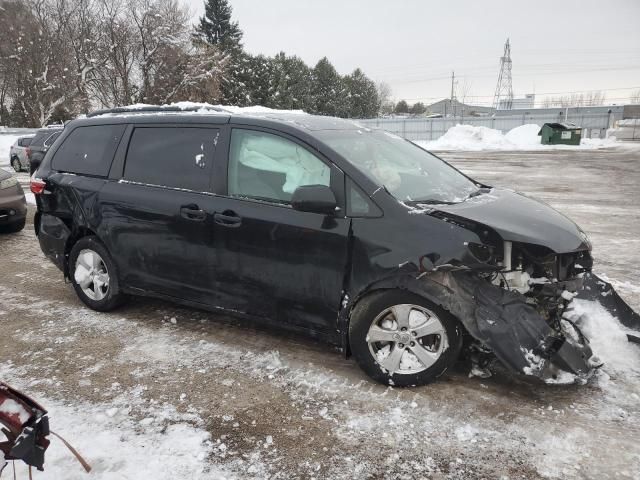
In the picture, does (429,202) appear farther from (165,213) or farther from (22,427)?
(22,427)

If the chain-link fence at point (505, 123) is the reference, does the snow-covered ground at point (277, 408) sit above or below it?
below

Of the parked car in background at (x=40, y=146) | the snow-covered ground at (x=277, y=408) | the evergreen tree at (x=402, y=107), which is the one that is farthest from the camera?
the evergreen tree at (x=402, y=107)

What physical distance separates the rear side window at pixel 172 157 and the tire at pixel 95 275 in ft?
2.46

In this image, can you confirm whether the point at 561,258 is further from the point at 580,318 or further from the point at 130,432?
the point at 130,432

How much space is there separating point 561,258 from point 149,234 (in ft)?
10.1

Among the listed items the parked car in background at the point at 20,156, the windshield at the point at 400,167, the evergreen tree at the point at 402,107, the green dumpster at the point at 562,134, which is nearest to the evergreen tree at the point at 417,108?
the evergreen tree at the point at 402,107

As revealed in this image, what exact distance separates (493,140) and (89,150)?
107 ft

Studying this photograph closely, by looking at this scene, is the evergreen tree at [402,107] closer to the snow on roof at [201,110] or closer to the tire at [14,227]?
the tire at [14,227]

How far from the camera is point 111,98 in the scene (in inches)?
1481

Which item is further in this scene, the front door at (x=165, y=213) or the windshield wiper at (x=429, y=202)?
the front door at (x=165, y=213)

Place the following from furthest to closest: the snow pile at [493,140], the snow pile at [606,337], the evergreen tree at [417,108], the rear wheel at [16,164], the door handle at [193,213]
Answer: the evergreen tree at [417,108] → the snow pile at [493,140] → the rear wheel at [16,164] → the door handle at [193,213] → the snow pile at [606,337]

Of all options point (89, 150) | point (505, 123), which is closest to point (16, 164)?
point (89, 150)

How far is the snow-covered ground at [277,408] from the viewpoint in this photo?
8.44ft

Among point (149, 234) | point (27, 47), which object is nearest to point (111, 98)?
point (27, 47)
